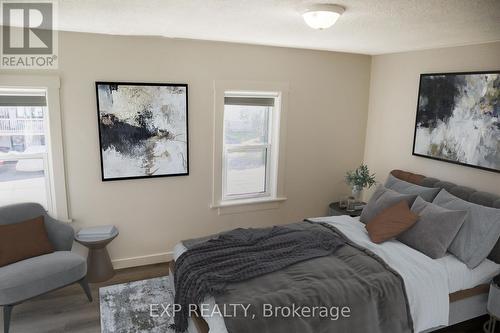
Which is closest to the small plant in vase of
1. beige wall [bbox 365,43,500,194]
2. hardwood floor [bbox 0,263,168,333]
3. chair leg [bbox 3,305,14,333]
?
beige wall [bbox 365,43,500,194]

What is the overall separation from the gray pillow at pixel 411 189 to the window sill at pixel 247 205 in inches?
50.2

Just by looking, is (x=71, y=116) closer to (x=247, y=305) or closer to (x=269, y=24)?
(x=269, y=24)

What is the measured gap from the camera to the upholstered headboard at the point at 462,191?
305cm

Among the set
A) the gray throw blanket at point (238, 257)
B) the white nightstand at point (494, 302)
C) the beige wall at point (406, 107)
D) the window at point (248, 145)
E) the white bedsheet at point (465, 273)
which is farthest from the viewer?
the window at point (248, 145)

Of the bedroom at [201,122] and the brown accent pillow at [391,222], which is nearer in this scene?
the bedroom at [201,122]

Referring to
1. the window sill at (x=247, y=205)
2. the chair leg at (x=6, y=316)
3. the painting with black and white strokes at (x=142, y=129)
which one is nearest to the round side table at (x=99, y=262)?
the painting with black and white strokes at (x=142, y=129)

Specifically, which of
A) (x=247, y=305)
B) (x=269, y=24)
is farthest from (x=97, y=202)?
(x=269, y=24)

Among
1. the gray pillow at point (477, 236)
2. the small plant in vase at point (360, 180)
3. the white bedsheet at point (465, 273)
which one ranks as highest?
the small plant in vase at point (360, 180)

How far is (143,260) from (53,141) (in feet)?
5.10

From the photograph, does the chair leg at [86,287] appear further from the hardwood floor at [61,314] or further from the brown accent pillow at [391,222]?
the brown accent pillow at [391,222]

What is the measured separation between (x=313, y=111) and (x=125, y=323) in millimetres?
3075

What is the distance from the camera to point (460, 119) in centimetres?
360

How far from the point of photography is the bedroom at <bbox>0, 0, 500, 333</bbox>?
2873mm

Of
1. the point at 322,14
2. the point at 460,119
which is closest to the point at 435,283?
the point at 460,119
